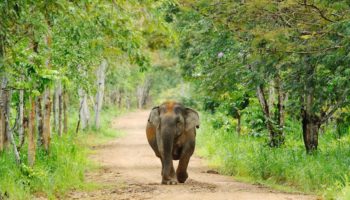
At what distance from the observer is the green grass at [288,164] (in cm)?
1213

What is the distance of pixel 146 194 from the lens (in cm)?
1121

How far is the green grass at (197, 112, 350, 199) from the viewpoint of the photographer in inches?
478

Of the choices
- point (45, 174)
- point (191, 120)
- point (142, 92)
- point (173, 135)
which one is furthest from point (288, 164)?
point (142, 92)

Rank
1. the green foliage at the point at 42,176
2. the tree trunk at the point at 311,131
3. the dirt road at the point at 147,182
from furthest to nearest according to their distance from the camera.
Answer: the tree trunk at the point at 311,131, the dirt road at the point at 147,182, the green foliage at the point at 42,176

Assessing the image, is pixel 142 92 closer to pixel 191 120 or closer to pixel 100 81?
pixel 100 81

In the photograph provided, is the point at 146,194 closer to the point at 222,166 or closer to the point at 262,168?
the point at 262,168

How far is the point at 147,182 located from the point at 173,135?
1.54 meters

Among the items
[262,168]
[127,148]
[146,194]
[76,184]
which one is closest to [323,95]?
[262,168]

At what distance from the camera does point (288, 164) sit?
13.9m

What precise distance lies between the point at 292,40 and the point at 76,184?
5493 millimetres

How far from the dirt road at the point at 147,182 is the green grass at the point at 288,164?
1.75 ft

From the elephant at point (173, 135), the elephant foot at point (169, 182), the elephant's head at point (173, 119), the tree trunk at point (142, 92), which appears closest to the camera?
the elephant foot at point (169, 182)

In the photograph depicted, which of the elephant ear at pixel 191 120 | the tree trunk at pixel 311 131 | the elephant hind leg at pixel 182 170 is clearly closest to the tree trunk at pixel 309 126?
the tree trunk at pixel 311 131

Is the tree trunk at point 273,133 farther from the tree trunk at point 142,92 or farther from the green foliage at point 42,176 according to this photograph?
the tree trunk at point 142,92
